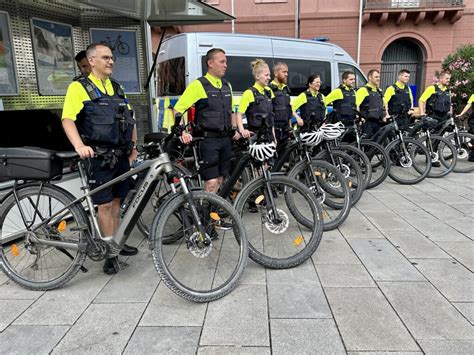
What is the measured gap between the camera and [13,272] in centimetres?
288

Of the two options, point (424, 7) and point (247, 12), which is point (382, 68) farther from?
point (247, 12)

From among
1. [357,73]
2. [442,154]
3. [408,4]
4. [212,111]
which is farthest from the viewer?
[408,4]

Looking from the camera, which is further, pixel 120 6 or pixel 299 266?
pixel 120 6

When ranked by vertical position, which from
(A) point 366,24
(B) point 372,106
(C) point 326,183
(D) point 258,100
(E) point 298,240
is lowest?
(E) point 298,240

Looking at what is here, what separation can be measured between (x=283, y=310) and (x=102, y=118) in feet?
6.20

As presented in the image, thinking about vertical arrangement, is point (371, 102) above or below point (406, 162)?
above

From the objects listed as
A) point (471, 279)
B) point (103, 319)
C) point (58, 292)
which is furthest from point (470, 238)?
point (58, 292)

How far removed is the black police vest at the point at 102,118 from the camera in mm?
2799

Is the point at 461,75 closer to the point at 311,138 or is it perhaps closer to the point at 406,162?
the point at 406,162

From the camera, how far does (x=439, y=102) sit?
7102 mm

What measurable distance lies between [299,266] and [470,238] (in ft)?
6.38

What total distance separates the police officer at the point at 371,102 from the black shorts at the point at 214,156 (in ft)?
10.9

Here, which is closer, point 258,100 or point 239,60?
point 258,100

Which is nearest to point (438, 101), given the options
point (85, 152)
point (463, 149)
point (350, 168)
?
point (463, 149)
